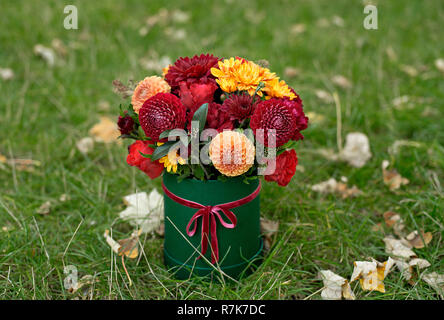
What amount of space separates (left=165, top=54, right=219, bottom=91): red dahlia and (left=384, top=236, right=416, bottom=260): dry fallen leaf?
0.79 m

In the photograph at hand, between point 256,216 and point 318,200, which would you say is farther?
point 318,200

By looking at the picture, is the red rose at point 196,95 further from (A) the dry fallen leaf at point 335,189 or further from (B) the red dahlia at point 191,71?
(A) the dry fallen leaf at point 335,189

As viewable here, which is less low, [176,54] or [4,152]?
[176,54]

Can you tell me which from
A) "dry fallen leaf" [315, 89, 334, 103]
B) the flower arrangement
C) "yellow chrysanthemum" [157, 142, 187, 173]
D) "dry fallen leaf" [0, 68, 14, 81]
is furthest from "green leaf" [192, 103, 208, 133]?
"dry fallen leaf" [0, 68, 14, 81]

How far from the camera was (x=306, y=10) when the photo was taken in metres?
3.50

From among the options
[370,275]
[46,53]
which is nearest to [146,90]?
[370,275]

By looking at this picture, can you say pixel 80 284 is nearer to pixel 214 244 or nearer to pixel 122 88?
pixel 214 244

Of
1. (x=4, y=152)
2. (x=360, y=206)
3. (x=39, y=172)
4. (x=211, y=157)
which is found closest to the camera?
(x=211, y=157)

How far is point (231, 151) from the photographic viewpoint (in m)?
1.22

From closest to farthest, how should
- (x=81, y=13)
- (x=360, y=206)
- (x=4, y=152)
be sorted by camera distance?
1. (x=360, y=206)
2. (x=4, y=152)
3. (x=81, y=13)

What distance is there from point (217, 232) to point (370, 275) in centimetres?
46

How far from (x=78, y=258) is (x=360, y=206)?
102 centimetres
